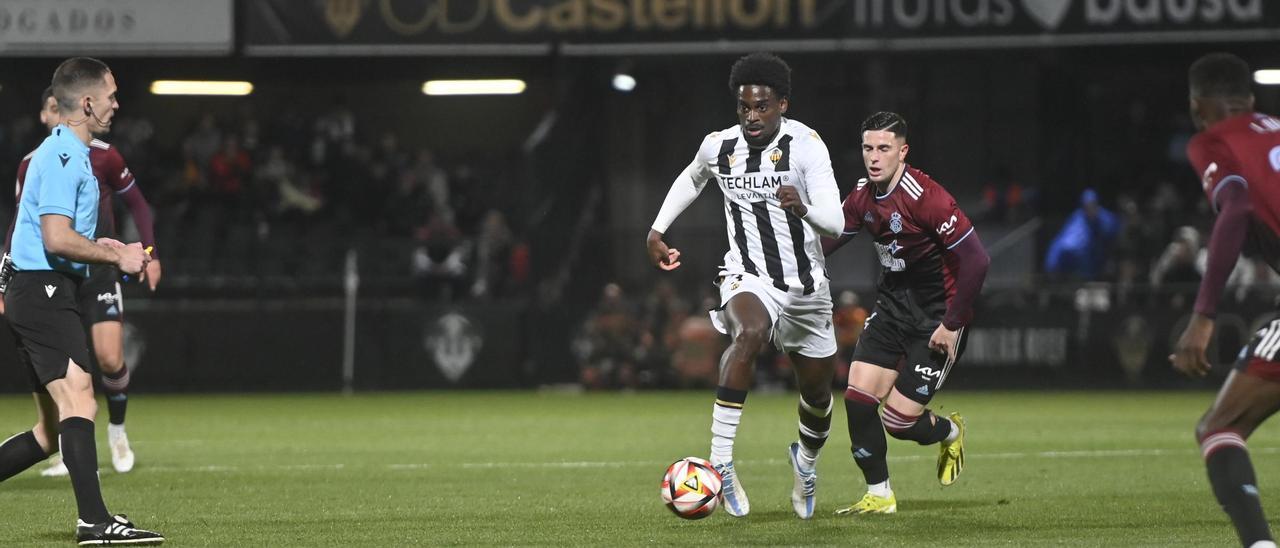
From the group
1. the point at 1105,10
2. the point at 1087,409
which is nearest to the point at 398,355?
the point at 1087,409

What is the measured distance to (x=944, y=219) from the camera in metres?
8.50

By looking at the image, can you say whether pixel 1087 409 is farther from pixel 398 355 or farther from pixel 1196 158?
pixel 1196 158

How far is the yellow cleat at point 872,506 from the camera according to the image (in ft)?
28.0

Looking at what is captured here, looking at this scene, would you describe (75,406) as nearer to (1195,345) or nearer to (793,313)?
(793,313)

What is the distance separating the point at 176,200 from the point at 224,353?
12.2 feet

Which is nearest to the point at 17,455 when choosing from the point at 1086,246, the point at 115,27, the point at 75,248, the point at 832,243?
the point at 75,248

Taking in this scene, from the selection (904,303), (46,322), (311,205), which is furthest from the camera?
(311,205)

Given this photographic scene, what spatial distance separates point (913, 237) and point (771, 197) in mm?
917

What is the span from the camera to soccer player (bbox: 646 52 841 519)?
7934 millimetres

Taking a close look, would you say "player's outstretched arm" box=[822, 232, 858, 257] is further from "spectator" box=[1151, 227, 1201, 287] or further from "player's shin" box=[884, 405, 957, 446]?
"spectator" box=[1151, 227, 1201, 287]

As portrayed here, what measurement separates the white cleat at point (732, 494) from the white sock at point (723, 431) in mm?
57

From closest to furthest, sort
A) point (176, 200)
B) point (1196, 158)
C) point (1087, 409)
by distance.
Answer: point (1196, 158)
point (1087, 409)
point (176, 200)

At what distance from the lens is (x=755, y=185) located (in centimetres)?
827

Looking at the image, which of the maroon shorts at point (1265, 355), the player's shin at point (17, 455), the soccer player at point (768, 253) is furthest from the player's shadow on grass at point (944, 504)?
the player's shin at point (17, 455)
